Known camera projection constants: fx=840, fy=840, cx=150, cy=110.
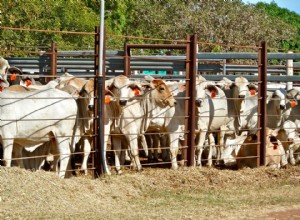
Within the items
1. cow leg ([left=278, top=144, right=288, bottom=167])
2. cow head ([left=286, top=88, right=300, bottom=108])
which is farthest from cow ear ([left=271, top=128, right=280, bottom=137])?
cow head ([left=286, top=88, right=300, bottom=108])

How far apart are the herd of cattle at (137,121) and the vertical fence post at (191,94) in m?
0.18

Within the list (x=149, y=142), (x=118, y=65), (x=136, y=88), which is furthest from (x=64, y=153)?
(x=118, y=65)

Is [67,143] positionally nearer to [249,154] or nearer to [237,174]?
[237,174]

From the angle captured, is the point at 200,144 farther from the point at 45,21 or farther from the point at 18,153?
the point at 45,21

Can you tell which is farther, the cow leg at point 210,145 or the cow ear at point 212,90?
the cow ear at point 212,90

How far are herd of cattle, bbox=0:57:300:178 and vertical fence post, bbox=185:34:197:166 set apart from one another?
18 cm

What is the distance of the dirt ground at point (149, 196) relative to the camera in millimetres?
10492

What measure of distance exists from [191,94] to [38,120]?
2949 millimetres

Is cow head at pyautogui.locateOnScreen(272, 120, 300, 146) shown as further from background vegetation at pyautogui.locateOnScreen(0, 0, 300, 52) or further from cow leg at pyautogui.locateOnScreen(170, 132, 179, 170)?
background vegetation at pyautogui.locateOnScreen(0, 0, 300, 52)

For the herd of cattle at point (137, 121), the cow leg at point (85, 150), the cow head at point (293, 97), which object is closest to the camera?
the herd of cattle at point (137, 121)

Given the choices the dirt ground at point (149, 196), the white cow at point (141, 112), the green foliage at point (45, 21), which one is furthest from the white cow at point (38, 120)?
the green foliage at point (45, 21)

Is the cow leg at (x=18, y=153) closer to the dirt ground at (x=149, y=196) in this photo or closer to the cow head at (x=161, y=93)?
the dirt ground at (x=149, y=196)

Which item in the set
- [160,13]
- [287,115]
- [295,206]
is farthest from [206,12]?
[295,206]

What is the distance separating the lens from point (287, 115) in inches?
735
